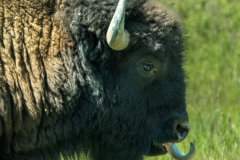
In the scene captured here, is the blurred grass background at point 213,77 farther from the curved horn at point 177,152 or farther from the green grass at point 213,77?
the curved horn at point 177,152

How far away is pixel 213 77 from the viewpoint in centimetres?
627

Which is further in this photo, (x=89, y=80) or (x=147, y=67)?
(x=147, y=67)

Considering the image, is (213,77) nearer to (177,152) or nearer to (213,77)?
(213,77)

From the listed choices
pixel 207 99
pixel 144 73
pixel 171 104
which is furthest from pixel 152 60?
pixel 207 99

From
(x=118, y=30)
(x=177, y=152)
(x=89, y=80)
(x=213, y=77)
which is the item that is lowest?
(x=213, y=77)

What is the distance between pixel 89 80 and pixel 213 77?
3.75m

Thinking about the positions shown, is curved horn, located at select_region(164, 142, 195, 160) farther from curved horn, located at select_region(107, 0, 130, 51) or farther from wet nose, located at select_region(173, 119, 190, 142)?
curved horn, located at select_region(107, 0, 130, 51)

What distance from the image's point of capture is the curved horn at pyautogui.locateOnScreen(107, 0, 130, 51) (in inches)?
110

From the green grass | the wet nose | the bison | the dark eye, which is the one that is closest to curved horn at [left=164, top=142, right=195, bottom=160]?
the bison

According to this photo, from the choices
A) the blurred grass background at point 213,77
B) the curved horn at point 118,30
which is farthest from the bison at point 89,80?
the blurred grass background at point 213,77

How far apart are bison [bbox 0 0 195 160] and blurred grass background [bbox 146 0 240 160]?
0.81 metres

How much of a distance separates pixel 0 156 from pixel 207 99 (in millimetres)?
3905

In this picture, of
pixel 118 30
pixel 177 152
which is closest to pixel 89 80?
pixel 118 30

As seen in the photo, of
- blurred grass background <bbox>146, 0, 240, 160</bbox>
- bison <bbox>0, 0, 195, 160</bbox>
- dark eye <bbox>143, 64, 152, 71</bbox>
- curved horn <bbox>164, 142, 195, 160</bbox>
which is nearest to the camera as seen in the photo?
bison <bbox>0, 0, 195, 160</bbox>
